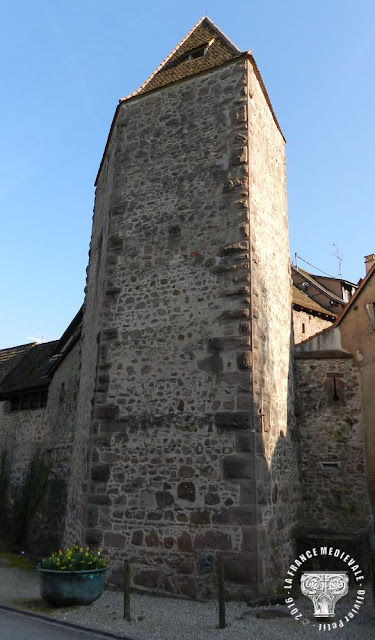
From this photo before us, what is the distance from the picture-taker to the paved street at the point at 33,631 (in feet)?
18.1

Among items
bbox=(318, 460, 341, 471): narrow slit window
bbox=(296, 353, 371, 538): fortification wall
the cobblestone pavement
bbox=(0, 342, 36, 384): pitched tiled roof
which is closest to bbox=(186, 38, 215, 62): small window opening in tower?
bbox=(296, 353, 371, 538): fortification wall

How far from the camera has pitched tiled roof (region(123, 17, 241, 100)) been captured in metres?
10.8

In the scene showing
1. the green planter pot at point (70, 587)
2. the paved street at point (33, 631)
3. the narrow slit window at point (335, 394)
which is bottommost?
the paved street at point (33, 631)

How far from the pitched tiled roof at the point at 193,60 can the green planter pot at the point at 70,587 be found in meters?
9.51

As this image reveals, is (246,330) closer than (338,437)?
Yes

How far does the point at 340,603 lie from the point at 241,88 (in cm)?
933

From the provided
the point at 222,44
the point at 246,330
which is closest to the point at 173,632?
the point at 246,330

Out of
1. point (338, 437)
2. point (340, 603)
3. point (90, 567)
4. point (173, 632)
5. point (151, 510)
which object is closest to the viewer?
point (173, 632)

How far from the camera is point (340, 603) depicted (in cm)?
737

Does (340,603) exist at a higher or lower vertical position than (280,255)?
lower

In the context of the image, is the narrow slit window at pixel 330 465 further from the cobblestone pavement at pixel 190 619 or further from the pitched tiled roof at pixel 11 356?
the pitched tiled roof at pixel 11 356

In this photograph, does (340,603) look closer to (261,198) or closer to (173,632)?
(173,632)

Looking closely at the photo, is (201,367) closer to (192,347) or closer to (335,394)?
(192,347)

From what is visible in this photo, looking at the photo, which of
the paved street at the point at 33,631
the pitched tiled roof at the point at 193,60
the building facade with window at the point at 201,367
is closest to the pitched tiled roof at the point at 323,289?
the building facade with window at the point at 201,367
